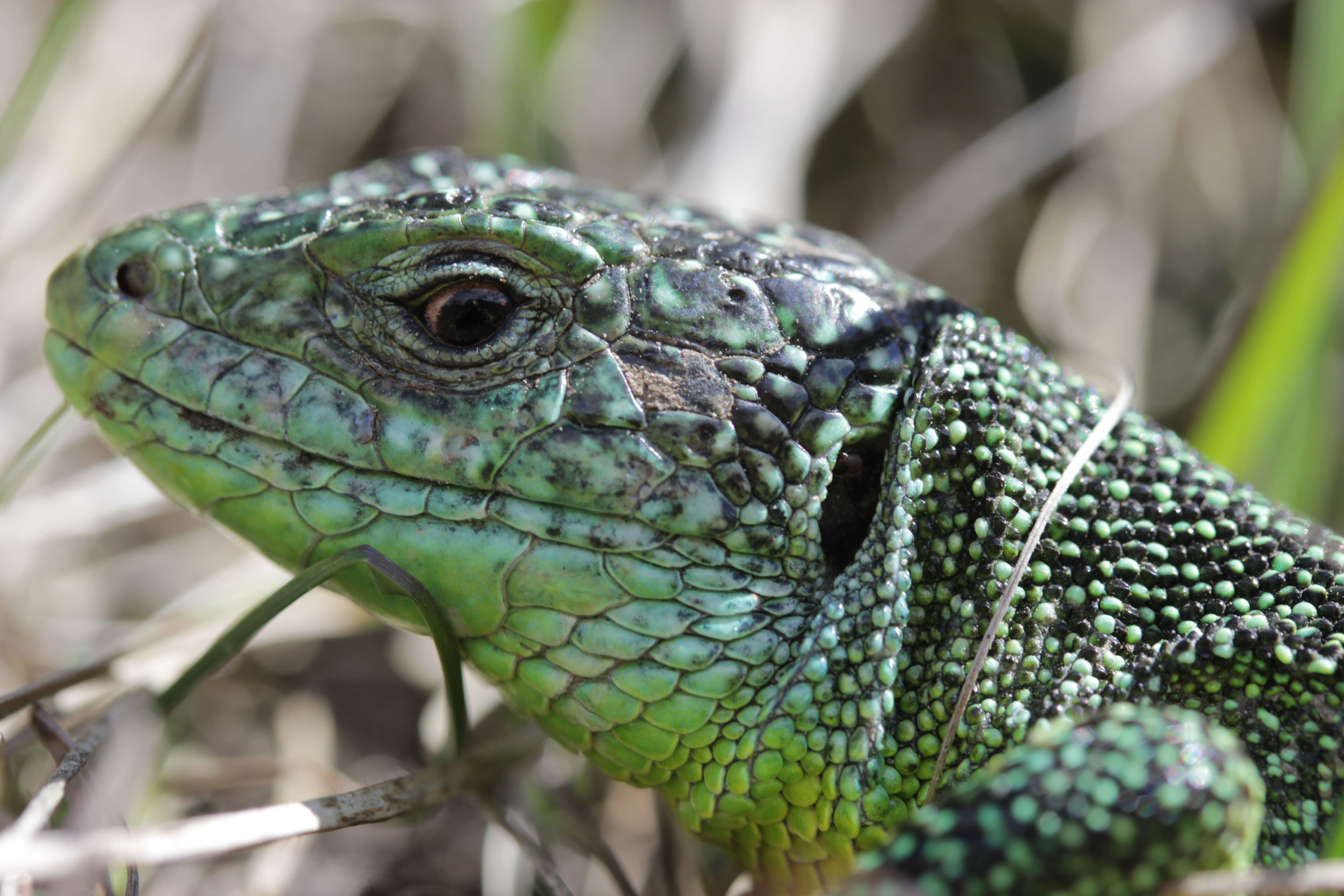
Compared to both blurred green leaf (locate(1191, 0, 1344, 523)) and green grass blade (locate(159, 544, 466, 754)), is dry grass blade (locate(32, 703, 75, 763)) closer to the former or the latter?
green grass blade (locate(159, 544, 466, 754))

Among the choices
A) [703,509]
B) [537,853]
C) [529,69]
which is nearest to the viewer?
[703,509]

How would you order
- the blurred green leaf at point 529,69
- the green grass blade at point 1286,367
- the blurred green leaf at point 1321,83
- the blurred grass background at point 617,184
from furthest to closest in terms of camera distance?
the blurred green leaf at point 529,69
the blurred green leaf at point 1321,83
the green grass blade at point 1286,367
the blurred grass background at point 617,184

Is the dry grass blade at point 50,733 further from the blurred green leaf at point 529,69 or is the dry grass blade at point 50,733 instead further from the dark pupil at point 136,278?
the blurred green leaf at point 529,69

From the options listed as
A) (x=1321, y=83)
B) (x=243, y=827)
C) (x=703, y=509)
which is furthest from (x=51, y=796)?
(x=1321, y=83)

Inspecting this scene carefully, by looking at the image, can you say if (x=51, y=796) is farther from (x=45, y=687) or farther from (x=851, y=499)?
(x=851, y=499)

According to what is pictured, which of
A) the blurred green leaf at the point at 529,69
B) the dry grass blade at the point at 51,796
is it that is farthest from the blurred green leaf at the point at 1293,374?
the dry grass blade at the point at 51,796

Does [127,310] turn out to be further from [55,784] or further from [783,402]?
[783,402]

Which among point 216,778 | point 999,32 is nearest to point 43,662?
point 216,778
